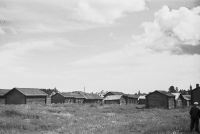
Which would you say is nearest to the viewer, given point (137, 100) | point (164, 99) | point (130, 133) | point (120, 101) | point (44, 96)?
point (130, 133)

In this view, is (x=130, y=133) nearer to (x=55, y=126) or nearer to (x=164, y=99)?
(x=55, y=126)

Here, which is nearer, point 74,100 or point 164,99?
point 164,99

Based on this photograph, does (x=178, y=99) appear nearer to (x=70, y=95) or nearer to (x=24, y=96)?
(x=70, y=95)

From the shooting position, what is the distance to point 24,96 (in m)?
48.7

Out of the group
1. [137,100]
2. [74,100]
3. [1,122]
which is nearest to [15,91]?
[74,100]

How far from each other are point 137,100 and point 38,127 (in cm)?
7812

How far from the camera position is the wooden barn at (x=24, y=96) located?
160ft

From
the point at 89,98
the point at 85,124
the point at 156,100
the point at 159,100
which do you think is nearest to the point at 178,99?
the point at 159,100

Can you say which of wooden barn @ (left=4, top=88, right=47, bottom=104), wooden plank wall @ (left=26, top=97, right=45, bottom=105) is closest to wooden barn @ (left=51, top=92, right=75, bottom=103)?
wooden plank wall @ (left=26, top=97, right=45, bottom=105)

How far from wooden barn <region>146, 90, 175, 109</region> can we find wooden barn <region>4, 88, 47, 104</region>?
27.6 meters

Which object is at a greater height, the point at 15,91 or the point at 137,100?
the point at 15,91

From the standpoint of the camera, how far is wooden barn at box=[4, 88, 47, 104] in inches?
1925

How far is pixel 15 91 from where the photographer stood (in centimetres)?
5053

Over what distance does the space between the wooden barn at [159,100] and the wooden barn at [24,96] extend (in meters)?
27.6
